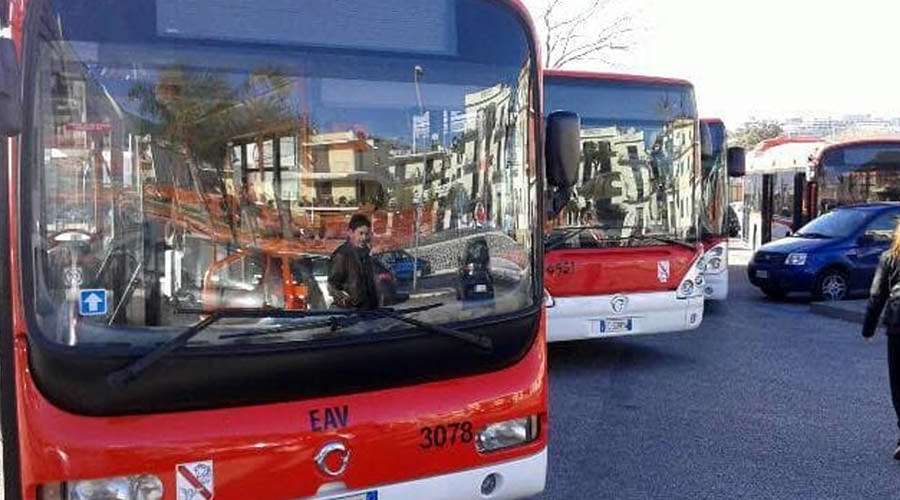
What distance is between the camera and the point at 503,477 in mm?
3691

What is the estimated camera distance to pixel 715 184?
12992 millimetres

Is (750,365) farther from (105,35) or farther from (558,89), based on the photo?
(105,35)

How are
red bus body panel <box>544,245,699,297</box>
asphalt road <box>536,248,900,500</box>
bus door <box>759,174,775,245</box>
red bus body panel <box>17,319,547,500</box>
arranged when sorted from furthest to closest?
1. bus door <box>759,174,775,245</box>
2. red bus body panel <box>544,245,699,297</box>
3. asphalt road <box>536,248,900,500</box>
4. red bus body panel <box>17,319,547,500</box>

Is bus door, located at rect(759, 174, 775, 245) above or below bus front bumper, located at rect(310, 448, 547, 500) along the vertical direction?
above

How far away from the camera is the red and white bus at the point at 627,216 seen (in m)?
8.30

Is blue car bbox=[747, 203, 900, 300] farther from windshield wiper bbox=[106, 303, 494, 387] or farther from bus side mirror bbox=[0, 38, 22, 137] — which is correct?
bus side mirror bbox=[0, 38, 22, 137]

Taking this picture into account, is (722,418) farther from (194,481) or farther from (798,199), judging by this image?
(798,199)

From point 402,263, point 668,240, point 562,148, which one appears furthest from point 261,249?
point 668,240

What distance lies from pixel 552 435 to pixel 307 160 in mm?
3688

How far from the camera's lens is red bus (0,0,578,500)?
2.92m

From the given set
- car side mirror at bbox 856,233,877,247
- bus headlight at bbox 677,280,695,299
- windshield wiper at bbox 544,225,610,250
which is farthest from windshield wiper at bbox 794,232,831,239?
windshield wiper at bbox 544,225,610,250

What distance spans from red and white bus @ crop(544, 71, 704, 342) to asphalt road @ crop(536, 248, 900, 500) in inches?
25.0

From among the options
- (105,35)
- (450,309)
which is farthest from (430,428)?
(105,35)

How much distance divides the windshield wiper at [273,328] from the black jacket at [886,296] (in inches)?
136
